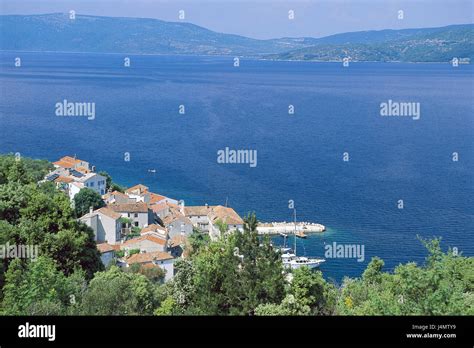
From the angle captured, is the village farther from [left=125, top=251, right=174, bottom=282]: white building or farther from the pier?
the pier

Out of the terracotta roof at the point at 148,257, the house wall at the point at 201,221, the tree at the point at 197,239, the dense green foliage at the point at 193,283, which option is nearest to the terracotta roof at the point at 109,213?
the tree at the point at 197,239

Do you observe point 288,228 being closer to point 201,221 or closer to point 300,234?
point 300,234

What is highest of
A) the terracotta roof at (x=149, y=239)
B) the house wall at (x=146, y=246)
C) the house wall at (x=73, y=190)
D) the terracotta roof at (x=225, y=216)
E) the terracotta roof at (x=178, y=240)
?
the house wall at (x=73, y=190)

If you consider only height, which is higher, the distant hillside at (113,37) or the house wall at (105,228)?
the distant hillside at (113,37)

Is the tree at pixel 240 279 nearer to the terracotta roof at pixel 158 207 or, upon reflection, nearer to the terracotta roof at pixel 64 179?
the terracotta roof at pixel 158 207

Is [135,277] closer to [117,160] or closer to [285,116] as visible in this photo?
[117,160]
